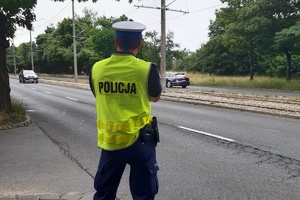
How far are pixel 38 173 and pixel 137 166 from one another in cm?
315

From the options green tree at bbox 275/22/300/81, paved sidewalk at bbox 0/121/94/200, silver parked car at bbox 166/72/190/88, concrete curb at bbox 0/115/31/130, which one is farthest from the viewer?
silver parked car at bbox 166/72/190/88

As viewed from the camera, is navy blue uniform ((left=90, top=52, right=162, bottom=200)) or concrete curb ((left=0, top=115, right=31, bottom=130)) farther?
concrete curb ((left=0, top=115, right=31, bottom=130))

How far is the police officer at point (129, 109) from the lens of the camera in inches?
101

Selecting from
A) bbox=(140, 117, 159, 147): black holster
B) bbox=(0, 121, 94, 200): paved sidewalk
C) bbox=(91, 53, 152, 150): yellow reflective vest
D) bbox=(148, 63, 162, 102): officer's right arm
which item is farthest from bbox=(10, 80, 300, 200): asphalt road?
bbox=(148, 63, 162, 102): officer's right arm

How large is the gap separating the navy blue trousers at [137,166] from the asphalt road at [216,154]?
1.61 m

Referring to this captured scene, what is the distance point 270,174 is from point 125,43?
3.65 metres

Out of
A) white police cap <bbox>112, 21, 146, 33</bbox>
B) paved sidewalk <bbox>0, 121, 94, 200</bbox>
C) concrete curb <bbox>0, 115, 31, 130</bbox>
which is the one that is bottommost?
paved sidewalk <bbox>0, 121, 94, 200</bbox>

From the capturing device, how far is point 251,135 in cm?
823

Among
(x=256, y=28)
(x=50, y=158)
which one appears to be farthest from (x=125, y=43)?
(x=256, y=28)

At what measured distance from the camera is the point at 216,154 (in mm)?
6363

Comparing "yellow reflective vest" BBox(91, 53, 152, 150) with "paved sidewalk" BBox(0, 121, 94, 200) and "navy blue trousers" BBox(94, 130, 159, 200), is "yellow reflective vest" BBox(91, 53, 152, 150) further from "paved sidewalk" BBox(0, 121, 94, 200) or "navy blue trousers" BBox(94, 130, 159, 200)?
"paved sidewalk" BBox(0, 121, 94, 200)

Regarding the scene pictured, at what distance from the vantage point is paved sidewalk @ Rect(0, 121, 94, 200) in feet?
14.1

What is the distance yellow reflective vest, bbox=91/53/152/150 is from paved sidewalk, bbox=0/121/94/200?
6.14ft

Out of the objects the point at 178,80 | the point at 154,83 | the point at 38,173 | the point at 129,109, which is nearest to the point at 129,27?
the point at 154,83
